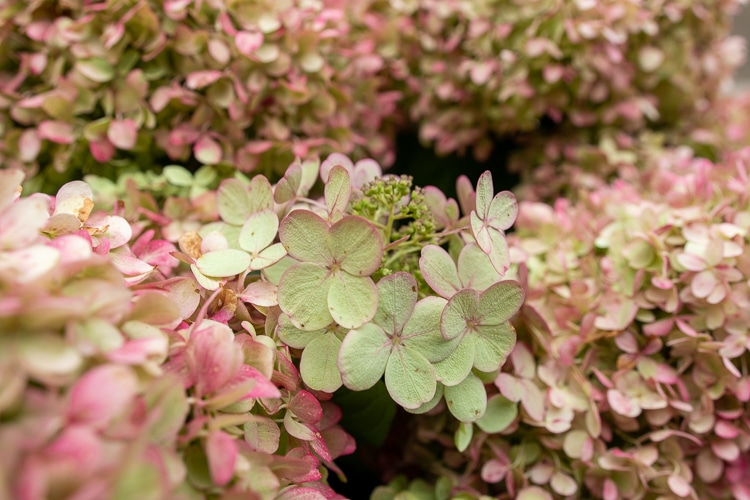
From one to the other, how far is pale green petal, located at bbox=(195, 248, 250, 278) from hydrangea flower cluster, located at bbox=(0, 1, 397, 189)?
0.23m

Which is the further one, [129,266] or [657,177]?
[657,177]

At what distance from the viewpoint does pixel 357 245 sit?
37 cm

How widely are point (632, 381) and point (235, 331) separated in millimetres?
349

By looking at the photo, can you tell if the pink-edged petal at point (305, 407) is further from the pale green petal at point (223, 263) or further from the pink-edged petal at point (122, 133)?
the pink-edged petal at point (122, 133)

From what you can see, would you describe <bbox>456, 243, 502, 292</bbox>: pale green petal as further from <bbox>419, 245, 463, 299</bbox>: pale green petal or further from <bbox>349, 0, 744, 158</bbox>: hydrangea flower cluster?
<bbox>349, 0, 744, 158</bbox>: hydrangea flower cluster

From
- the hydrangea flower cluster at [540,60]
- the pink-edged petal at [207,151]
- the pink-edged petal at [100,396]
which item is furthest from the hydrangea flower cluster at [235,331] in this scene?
the hydrangea flower cluster at [540,60]

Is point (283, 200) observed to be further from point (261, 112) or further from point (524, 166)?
point (524, 166)

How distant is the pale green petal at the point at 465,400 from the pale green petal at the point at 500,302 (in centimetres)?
5

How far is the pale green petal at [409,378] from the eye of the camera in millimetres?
379

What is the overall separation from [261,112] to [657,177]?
1.53 ft

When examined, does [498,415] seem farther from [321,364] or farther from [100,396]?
[100,396]

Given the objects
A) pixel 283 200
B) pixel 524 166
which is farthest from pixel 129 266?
pixel 524 166

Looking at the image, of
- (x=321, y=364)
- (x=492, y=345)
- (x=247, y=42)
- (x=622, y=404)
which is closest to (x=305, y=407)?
(x=321, y=364)

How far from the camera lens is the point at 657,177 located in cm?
73
